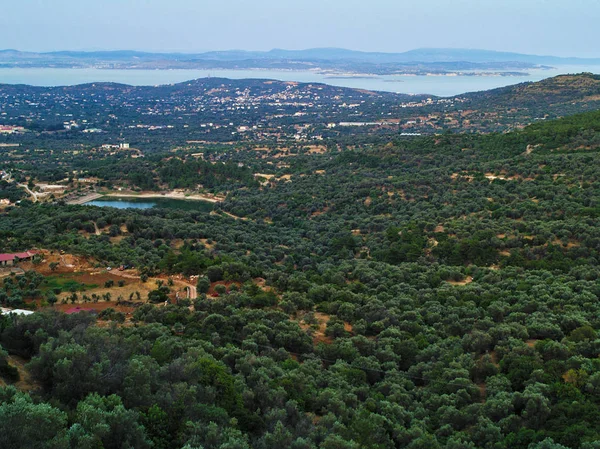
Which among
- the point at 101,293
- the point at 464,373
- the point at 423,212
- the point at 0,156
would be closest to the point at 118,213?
the point at 101,293

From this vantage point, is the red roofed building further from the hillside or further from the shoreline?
the hillside

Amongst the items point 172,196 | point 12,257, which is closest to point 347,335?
point 12,257

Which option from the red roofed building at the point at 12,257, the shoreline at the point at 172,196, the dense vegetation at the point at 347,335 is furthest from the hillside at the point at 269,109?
the red roofed building at the point at 12,257

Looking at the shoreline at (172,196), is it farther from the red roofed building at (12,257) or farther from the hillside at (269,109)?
the red roofed building at (12,257)

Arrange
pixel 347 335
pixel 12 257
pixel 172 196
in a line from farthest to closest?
pixel 172 196 < pixel 12 257 < pixel 347 335

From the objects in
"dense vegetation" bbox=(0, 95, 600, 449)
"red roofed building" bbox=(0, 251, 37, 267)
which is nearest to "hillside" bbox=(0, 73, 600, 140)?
"dense vegetation" bbox=(0, 95, 600, 449)

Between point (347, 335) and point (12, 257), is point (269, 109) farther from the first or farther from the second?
point (347, 335)
